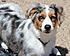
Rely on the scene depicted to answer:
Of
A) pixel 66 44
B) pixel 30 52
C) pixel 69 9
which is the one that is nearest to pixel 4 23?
pixel 30 52

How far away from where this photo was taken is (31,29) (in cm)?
524

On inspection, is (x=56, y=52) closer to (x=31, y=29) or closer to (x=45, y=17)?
(x=31, y=29)

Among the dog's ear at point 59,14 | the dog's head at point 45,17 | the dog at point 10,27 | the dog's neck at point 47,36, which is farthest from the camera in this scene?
the dog at point 10,27

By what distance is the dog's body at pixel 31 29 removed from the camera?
4879 mm

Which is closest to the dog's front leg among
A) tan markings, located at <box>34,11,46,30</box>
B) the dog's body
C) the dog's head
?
the dog's body

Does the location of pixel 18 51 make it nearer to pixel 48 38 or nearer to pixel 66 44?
pixel 48 38

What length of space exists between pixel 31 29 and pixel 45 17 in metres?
0.54

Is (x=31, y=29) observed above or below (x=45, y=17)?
below

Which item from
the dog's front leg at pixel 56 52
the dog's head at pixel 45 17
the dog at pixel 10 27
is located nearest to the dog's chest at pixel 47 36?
the dog's head at pixel 45 17

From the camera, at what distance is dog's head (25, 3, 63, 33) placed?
484 cm

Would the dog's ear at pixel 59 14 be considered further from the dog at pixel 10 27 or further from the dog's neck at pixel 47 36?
the dog at pixel 10 27

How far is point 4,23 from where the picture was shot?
606 cm

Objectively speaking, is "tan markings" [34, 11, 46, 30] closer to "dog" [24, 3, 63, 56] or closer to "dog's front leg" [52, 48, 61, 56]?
"dog" [24, 3, 63, 56]

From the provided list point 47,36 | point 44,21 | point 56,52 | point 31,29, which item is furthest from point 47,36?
point 56,52
